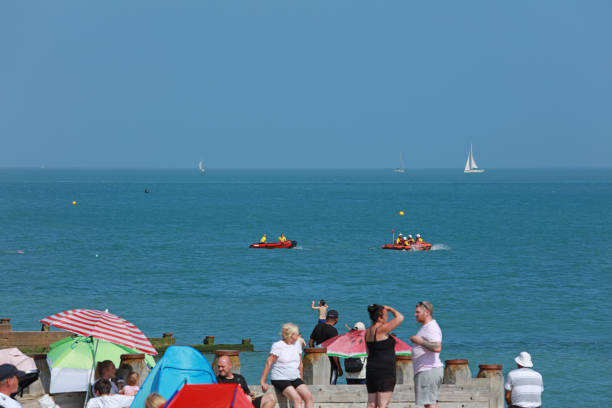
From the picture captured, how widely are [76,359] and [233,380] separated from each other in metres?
2.80

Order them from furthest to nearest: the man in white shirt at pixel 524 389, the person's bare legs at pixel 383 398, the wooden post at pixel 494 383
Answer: the wooden post at pixel 494 383 < the man in white shirt at pixel 524 389 < the person's bare legs at pixel 383 398

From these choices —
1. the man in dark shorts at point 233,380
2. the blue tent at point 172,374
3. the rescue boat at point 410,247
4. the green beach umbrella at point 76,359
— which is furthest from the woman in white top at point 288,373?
the rescue boat at point 410,247

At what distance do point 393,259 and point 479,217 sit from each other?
205 ft

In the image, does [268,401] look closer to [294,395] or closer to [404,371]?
[294,395]

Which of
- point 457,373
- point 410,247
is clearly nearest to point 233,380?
point 457,373

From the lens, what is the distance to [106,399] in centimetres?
977

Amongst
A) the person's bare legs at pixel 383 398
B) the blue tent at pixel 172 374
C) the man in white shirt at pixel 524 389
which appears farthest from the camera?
the man in white shirt at pixel 524 389

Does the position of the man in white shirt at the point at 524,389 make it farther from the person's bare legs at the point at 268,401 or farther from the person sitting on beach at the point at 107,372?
the person sitting on beach at the point at 107,372

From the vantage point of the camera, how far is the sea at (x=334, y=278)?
40.3 metres

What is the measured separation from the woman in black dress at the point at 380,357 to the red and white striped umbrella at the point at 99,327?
3.37m

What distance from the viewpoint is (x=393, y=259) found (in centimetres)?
7800

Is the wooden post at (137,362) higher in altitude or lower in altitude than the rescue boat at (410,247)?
higher

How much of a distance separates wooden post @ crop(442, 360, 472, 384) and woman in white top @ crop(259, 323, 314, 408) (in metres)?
1.87

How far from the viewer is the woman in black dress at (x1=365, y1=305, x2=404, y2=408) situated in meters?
10.1
